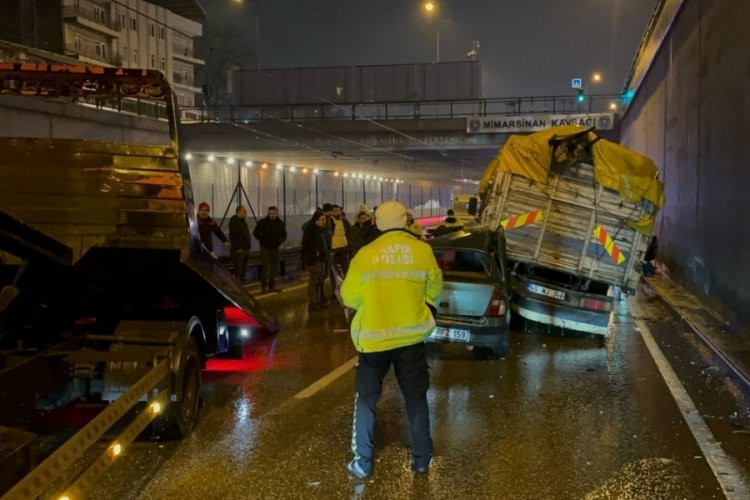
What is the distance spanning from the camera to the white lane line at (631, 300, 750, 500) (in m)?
4.46

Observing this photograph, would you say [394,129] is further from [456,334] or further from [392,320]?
[392,320]

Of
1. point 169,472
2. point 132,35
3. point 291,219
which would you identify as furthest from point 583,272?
point 132,35

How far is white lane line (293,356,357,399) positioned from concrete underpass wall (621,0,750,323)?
5859 mm

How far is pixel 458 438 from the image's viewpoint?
5406 millimetres

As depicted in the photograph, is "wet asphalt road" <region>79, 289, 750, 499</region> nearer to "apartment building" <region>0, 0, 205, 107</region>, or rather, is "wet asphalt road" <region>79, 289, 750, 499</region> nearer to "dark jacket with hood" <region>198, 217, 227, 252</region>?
"dark jacket with hood" <region>198, 217, 227, 252</region>

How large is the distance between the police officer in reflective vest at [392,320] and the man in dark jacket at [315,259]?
7.39 meters

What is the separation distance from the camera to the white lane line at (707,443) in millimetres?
4465

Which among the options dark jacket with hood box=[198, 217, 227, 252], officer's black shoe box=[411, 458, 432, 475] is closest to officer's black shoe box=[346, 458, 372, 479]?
officer's black shoe box=[411, 458, 432, 475]

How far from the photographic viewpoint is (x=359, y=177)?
46.2m

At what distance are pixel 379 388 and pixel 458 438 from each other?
3.94 feet

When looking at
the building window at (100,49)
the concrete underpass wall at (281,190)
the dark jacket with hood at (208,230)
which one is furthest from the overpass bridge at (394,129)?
the building window at (100,49)

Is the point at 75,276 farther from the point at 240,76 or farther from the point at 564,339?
the point at 240,76

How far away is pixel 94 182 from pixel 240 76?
32.3m

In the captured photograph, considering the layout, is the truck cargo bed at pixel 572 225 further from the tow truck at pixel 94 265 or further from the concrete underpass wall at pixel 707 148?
the tow truck at pixel 94 265
